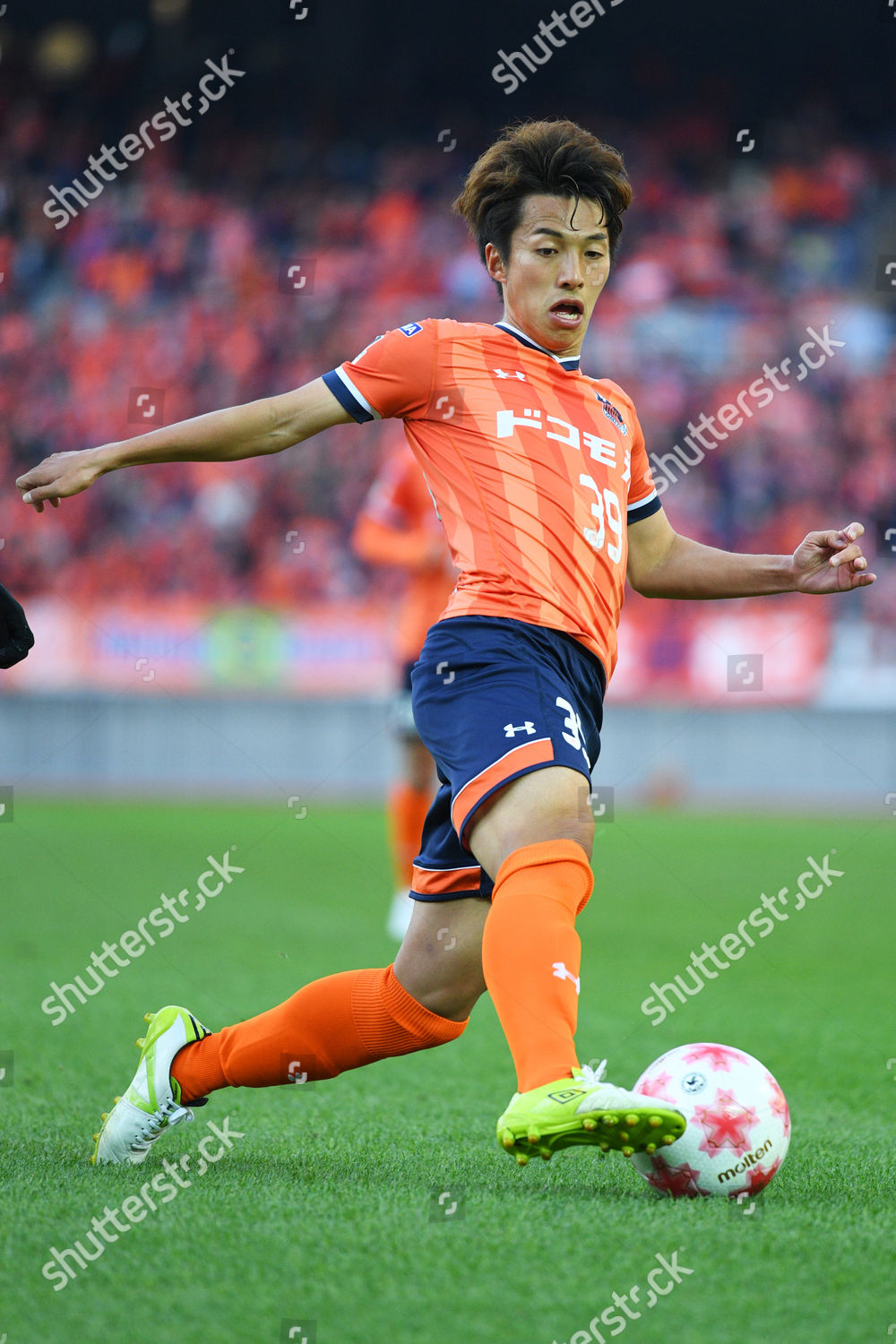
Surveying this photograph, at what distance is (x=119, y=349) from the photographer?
639 inches

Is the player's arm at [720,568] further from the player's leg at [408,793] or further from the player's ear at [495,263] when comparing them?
the player's leg at [408,793]

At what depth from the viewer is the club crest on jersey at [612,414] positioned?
296 cm

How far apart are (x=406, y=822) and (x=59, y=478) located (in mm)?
4352

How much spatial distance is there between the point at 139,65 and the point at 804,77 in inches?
329

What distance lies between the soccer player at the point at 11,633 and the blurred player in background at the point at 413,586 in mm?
3471

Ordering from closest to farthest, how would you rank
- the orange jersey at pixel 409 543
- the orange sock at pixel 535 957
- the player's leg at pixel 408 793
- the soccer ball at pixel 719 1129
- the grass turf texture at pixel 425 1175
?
the grass turf texture at pixel 425 1175, the orange sock at pixel 535 957, the soccer ball at pixel 719 1129, the orange jersey at pixel 409 543, the player's leg at pixel 408 793

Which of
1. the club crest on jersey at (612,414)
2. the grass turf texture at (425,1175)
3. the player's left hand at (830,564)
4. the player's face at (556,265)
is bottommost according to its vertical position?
the grass turf texture at (425,1175)

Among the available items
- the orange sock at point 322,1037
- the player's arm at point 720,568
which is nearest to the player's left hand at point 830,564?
the player's arm at point 720,568

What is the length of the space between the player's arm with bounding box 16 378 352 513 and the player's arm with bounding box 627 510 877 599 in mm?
793

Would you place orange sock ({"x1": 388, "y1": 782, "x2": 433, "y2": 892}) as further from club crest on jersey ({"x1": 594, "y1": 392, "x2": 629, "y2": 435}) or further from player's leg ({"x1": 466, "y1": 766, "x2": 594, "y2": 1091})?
player's leg ({"x1": 466, "y1": 766, "x2": 594, "y2": 1091})

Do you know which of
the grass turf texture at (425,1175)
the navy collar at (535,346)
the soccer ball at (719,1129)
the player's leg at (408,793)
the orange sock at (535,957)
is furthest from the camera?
the player's leg at (408,793)

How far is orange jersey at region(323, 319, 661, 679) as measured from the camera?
268 centimetres

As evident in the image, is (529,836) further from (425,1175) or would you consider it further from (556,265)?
(556,265)

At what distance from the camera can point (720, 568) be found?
312 centimetres
